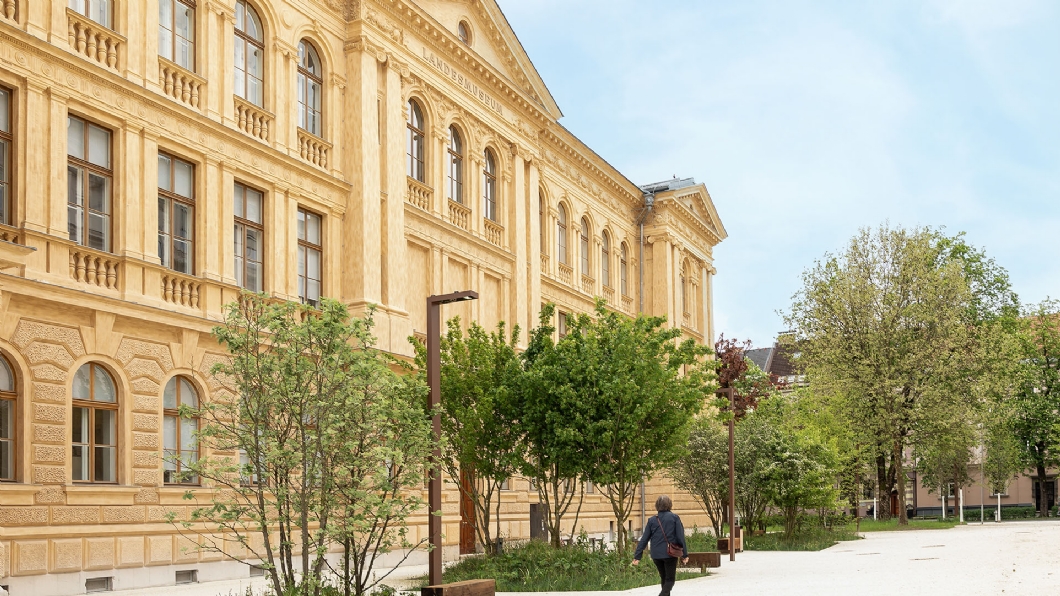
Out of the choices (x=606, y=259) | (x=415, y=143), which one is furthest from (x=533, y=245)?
(x=606, y=259)

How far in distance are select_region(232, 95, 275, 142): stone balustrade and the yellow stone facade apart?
4 centimetres

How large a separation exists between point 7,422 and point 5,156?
153 inches

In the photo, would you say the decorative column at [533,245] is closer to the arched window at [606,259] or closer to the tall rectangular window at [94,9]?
the arched window at [606,259]

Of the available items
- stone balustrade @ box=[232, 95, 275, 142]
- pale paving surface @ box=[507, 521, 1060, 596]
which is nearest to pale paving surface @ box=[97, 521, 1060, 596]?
pale paving surface @ box=[507, 521, 1060, 596]

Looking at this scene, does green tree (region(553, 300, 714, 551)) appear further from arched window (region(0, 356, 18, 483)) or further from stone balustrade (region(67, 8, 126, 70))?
stone balustrade (region(67, 8, 126, 70))

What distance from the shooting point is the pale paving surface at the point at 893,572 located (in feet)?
58.9

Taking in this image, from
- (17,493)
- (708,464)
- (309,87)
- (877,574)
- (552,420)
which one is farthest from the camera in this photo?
(708,464)

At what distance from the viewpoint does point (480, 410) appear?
70.2 feet

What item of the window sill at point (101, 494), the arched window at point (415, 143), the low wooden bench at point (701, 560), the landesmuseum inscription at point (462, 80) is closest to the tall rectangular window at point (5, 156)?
the window sill at point (101, 494)

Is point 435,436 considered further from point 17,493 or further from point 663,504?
point 17,493

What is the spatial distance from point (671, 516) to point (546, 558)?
5.46 meters

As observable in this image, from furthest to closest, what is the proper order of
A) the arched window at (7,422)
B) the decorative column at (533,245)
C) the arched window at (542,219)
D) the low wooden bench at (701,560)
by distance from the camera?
1. the arched window at (542,219)
2. the decorative column at (533,245)
3. the low wooden bench at (701,560)
4. the arched window at (7,422)

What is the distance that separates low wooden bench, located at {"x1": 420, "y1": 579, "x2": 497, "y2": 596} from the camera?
14.6 metres

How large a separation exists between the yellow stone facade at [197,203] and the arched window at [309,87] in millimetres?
68
